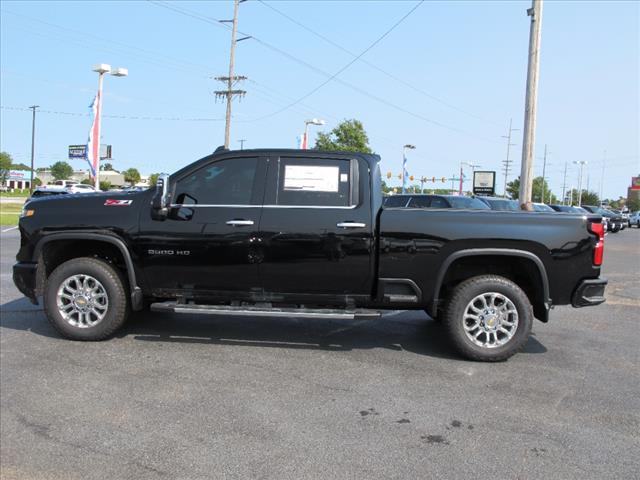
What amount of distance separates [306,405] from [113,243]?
8.62ft

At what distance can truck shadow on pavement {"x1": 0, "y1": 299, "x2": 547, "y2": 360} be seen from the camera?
5.72m

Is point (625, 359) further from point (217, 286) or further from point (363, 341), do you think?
point (217, 286)

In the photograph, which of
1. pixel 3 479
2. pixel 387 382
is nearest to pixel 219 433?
pixel 3 479

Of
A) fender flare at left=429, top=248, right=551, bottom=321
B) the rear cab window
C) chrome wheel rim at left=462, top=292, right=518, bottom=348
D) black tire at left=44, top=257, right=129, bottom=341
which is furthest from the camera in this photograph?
black tire at left=44, top=257, right=129, bottom=341

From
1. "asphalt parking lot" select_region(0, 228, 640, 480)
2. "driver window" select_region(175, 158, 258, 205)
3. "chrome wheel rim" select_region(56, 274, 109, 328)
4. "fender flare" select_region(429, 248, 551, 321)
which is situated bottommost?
"asphalt parking lot" select_region(0, 228, 640, 480)

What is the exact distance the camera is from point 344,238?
5.20m

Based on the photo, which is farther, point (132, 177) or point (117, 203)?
point (132, 177)

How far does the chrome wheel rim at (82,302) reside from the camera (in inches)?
217

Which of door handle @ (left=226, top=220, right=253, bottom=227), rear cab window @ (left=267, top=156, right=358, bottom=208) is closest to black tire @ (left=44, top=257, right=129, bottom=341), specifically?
door handle @ (left=226, top=220, right=253, bottom=227)

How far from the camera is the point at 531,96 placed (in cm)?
1415

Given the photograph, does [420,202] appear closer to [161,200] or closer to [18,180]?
[161,200]

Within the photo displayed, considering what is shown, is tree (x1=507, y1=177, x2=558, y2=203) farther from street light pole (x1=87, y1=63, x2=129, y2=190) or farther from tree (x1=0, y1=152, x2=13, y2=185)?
tree (x1=0, y1=152, x2=13, y2=185)

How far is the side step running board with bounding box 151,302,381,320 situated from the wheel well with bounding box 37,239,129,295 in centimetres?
79

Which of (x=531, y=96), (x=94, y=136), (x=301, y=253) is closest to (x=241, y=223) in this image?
(x=301, y=253)
